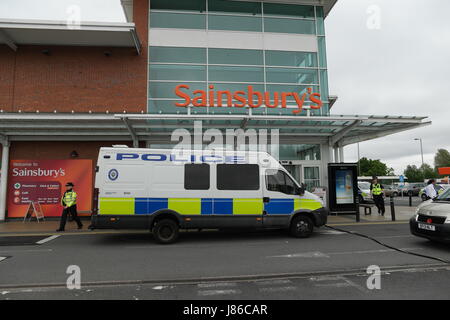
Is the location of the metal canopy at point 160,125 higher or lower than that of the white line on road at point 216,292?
higher

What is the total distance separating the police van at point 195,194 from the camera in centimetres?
798

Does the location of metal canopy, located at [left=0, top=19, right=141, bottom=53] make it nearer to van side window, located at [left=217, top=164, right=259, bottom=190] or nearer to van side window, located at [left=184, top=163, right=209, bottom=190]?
van side window, located at [left=184, top=163, right=209, bottom=190]

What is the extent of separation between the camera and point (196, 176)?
8.31 m

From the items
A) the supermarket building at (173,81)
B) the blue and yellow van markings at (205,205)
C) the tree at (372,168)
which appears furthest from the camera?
the tree at (372,168)

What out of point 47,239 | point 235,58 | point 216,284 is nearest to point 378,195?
point 235,58

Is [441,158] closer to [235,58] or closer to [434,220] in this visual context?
[235,58]

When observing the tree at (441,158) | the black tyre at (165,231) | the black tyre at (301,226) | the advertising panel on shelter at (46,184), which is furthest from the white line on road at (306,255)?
the tree at (441,158)

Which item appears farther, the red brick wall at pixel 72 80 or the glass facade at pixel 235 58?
the glass facade at pixel 235 58

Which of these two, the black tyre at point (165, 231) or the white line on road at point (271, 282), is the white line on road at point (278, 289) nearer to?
the white line on road at point (271, 282)

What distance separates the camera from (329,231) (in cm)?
984

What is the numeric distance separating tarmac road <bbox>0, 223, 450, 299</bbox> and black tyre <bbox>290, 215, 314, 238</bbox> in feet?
0.75

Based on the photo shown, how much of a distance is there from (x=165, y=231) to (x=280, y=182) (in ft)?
11.9

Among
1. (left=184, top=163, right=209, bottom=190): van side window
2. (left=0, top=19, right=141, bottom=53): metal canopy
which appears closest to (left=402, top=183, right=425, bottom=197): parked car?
(left=0, top=19, right=141, bottom=53): metal canopy

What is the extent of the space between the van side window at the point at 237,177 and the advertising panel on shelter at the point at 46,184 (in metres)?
8.30
